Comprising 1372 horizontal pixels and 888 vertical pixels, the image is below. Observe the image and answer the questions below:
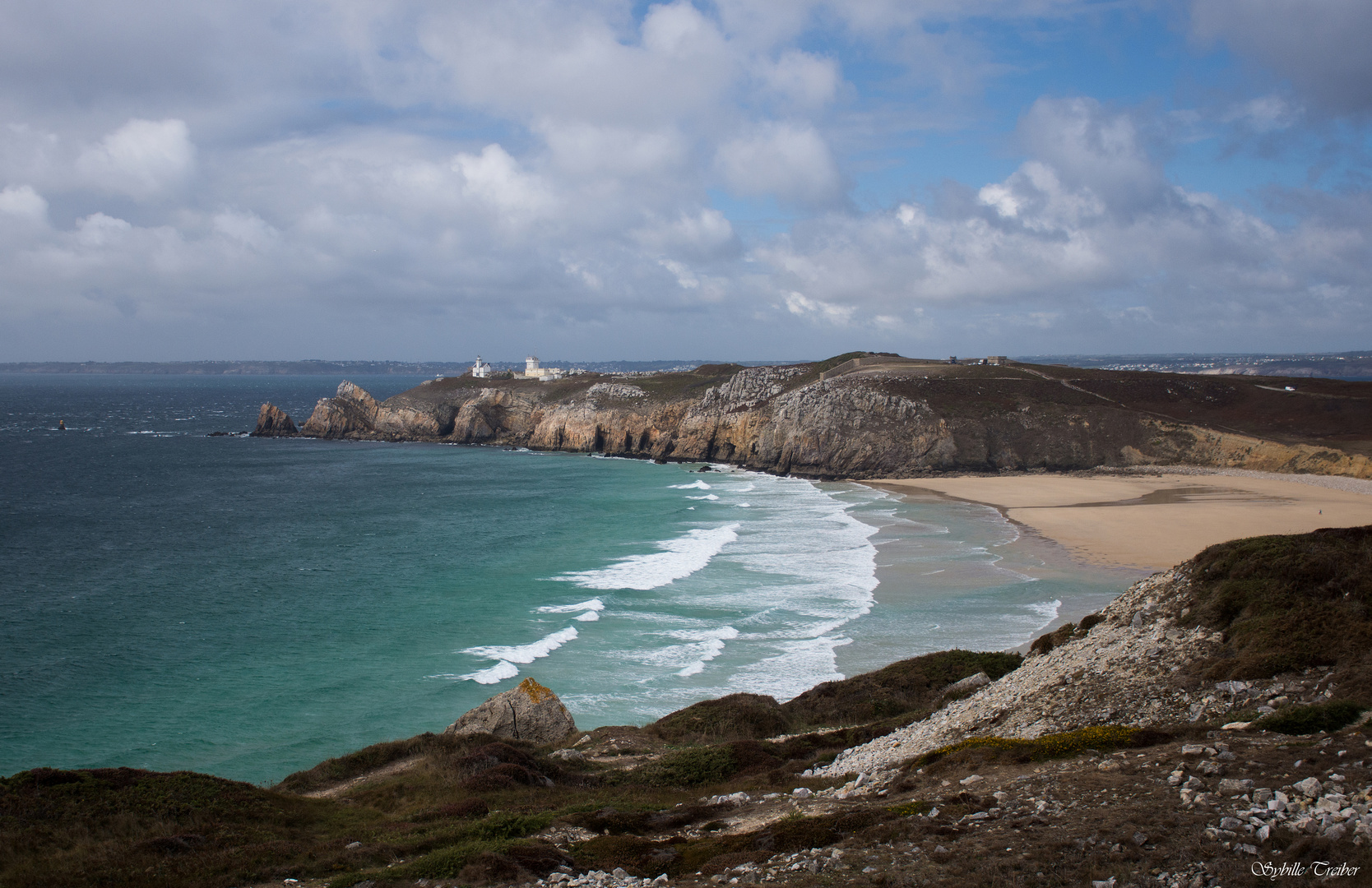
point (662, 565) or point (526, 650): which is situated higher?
point (662, 565)

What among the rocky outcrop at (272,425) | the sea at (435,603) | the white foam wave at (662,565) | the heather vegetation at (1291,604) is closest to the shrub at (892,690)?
the sea at (435,603)

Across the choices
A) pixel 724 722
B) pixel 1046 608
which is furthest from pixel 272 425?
pixel 724 722

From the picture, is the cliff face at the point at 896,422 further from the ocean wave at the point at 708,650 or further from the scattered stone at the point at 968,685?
the scattered stone at the point at 968,685

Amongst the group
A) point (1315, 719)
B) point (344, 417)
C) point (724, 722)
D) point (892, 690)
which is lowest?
point (724, 722)

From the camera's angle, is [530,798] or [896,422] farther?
[896,422]

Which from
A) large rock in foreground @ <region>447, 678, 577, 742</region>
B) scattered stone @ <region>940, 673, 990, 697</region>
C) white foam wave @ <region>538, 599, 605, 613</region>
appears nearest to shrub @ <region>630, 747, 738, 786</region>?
large rock in foreground @ <region>447, 678, 577, 742</region>

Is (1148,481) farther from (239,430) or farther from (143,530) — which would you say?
(239,430)

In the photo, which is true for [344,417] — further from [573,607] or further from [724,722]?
[724,722]

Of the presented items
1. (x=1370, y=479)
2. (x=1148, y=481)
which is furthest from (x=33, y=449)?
(x=1370, y=479)
